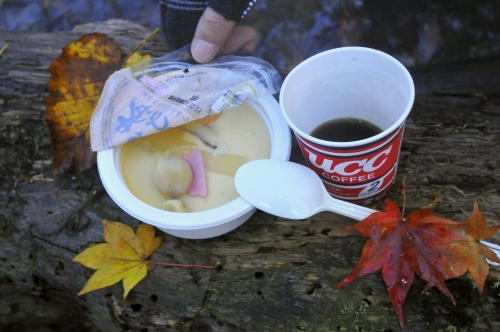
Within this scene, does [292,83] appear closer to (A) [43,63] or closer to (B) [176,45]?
(B) [176,45]

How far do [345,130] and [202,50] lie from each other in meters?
0.42

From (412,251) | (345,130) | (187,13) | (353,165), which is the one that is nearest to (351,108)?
(345,130)

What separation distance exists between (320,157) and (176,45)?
695mm

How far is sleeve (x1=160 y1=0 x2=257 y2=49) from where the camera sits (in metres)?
1.18

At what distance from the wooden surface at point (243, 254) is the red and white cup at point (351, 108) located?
5.2 inches

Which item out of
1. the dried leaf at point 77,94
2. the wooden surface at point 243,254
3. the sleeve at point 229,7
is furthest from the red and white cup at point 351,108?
the dried leaf at point 77,94

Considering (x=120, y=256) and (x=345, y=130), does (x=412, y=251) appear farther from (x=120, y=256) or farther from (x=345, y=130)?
(x=120, y=256)

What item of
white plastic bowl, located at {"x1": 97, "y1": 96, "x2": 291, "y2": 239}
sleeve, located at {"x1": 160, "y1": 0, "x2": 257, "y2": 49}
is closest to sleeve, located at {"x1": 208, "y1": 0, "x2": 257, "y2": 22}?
sleeve, located at {"x1": 160, "y1": 0, "x2": 257, "y2": 49}

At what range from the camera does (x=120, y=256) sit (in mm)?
1104

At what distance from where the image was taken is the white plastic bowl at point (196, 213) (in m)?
0.99

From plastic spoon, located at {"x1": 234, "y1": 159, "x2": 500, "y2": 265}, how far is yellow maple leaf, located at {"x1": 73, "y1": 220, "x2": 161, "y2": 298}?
29 centimetres

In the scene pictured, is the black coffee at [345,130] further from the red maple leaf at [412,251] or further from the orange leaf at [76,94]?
the orange leaf at [76,94]

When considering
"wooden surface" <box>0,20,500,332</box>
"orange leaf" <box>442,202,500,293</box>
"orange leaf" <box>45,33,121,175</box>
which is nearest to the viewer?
"orange leaf" <box>442,202,500,293</box>

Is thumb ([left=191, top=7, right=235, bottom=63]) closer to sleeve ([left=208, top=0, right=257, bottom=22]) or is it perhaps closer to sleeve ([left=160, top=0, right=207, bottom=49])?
sleeve ([left=208, top=0, right=257, bottom=22])
